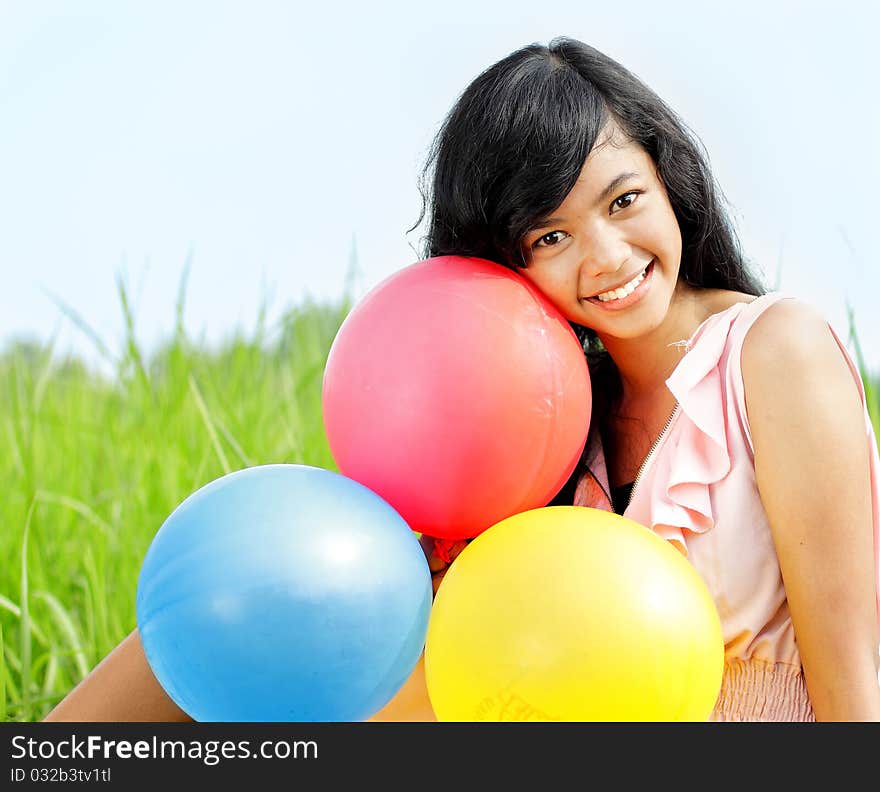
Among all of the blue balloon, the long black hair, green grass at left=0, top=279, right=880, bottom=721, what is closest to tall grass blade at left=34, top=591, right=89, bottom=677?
green grass at left=0, top=279, right=880, bottom=721

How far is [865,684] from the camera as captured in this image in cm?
165

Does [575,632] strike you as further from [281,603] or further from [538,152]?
[538,152]

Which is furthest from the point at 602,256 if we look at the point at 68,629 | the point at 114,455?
the point at 114,455

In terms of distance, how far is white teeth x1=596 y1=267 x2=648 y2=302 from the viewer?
191 cm

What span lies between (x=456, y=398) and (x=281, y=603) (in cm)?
44

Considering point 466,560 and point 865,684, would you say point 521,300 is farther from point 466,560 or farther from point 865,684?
point 865,684

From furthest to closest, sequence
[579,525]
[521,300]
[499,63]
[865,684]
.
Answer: [499,63]
[521,300]
[865,684]
[579,525]

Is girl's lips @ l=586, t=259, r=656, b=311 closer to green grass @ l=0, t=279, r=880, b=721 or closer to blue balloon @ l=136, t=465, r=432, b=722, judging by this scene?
blue balloon @ l=136, t=465, r=432, b=722

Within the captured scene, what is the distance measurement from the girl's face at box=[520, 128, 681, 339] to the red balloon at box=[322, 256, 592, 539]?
0.11 meters

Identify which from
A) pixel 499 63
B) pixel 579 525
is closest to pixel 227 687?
pixel 579 525

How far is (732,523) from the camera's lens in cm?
181

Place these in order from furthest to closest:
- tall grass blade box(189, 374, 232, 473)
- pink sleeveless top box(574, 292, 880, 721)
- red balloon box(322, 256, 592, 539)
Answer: tall grass blade box(189, 374, 232, 473) < pink sleeveless top box(574, 292, 880, 721) < red balloon box(322, 256, 592, 539)

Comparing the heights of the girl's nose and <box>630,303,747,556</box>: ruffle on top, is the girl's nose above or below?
above
